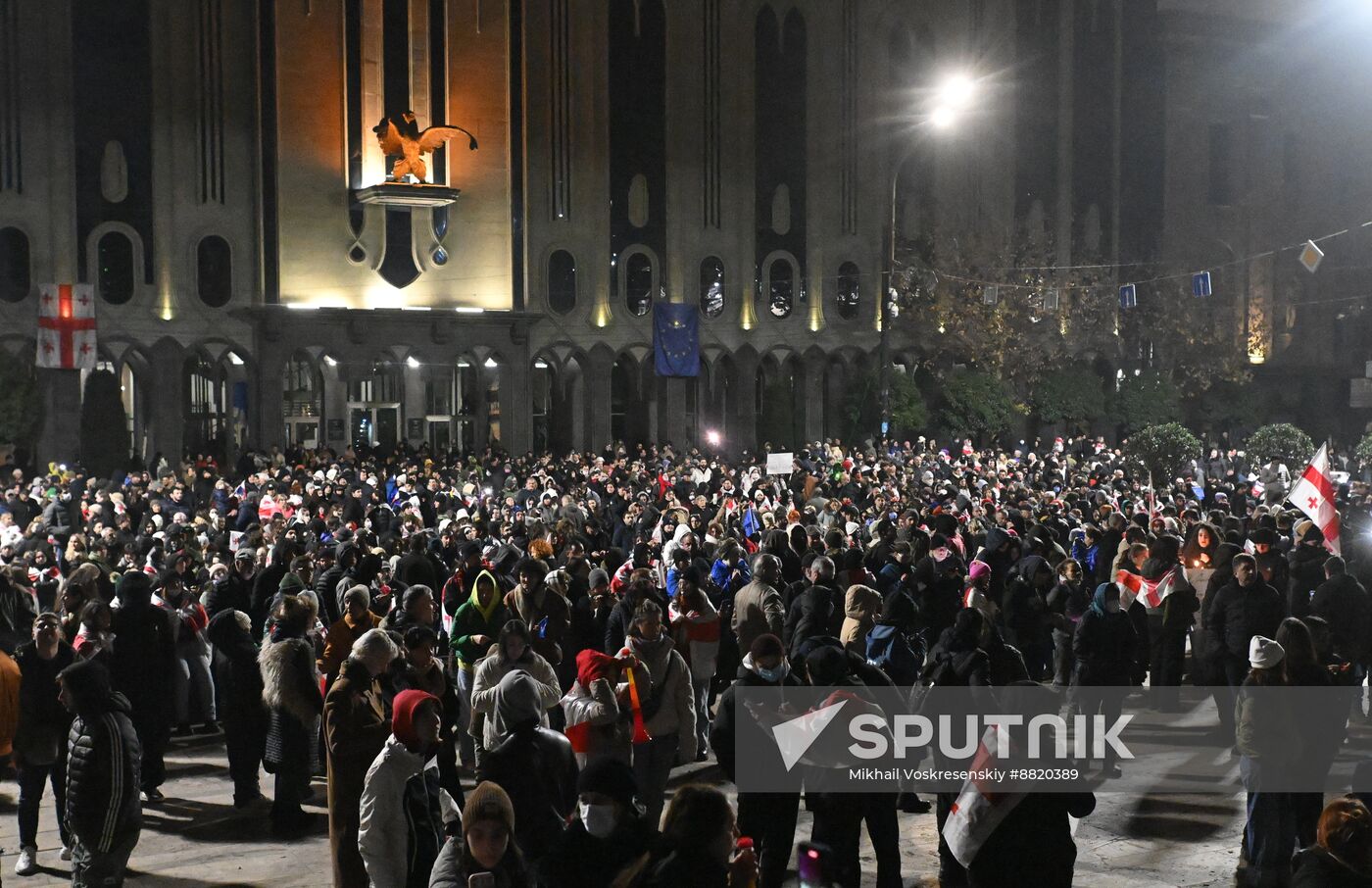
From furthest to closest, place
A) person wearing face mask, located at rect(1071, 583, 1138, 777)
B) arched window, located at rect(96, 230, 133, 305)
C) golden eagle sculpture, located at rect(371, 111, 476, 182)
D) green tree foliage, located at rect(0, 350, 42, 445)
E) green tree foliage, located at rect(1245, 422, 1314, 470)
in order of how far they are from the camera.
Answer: golden eagle sculpture, located at rect(371, 111, 476, 182) → arched window, located at rect(96, 230, 133, 305) → green tree foliage, located at rect(0, 350, 42, 445) → green tree foliage, located at rect(1245, 422, 1314, 470) → person wearing face mask, located at rect(1071, 583, 1138, 777)

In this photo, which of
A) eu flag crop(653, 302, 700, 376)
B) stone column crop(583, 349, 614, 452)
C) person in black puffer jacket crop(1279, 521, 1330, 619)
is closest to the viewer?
person in black puffer jacket crop(1279, 521, 1330, 619)

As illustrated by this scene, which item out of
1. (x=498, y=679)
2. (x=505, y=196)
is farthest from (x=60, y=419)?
(x=498, y=679)

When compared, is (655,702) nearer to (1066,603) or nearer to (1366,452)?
(1066,603)

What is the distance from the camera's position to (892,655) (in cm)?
1038

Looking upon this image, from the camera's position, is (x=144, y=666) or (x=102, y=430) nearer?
(x=144, y=666)

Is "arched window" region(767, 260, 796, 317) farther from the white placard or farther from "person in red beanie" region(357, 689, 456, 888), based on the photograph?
"person in red beanie" region(357, 689, 456, 888)

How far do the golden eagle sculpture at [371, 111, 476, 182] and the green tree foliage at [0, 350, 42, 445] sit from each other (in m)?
10.4

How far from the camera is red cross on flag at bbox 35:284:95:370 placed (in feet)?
110

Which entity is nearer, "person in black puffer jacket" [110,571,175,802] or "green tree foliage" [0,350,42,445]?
"person in black puffer jacket" [110,571,175,802]

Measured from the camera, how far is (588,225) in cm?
4138

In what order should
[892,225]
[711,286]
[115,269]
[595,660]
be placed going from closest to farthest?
[595,660] < [892,225] < [115,269] < [711,286]

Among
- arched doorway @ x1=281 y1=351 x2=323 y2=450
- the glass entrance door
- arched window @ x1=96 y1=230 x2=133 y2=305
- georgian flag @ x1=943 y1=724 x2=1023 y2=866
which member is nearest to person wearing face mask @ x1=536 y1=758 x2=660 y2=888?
georgian flag @ x1=943 y1=724 x2=1023 y2=866

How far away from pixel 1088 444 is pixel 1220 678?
106 feet

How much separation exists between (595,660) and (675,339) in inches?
1339
